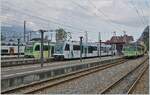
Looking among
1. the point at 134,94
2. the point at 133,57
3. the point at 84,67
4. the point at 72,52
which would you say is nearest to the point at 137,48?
the point at 133,57

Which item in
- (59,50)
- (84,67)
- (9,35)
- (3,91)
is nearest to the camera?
(3,91)

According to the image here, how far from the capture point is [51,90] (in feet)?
51.8

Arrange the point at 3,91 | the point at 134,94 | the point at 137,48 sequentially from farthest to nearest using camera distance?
1. the point at 137,48
2. the point at 134,94
3. the point at 3,91

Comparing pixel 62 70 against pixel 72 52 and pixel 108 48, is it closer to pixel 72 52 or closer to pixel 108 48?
pixel 72 52

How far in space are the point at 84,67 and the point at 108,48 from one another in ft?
144

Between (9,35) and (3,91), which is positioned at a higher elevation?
(9,35)

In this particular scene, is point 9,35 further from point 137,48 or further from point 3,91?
point 3,91

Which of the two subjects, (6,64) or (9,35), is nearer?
(6,64)

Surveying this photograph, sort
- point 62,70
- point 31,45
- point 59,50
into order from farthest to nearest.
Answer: point 31,45
point 59,50
point 62,70

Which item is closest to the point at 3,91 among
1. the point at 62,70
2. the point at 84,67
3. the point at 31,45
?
the point at 62,70

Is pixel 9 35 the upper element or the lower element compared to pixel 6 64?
upper

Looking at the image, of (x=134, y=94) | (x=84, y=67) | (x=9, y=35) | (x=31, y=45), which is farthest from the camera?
(x=9, y=35)

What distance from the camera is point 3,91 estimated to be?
14125 millimetres

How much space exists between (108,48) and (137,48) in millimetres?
12074
